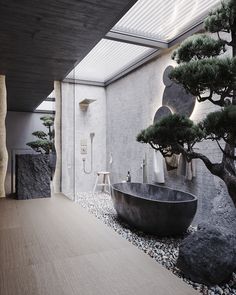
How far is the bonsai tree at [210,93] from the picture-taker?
69.0 inches

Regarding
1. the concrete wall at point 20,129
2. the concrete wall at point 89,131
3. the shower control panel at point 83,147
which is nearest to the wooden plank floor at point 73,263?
the concrete wall at point 89,131

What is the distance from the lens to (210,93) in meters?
1.92

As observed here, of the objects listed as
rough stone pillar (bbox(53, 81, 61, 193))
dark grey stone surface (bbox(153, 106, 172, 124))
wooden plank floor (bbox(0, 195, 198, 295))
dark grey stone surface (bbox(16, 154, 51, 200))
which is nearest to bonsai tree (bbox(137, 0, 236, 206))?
wooden plank floor (bbox(0, 195, 198, 295))

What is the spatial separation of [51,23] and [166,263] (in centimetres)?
281

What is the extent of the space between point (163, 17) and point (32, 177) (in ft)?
11.5

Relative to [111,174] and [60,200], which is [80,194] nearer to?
[111,174]

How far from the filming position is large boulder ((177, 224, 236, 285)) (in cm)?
213

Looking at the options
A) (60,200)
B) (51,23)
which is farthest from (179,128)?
(60,200)

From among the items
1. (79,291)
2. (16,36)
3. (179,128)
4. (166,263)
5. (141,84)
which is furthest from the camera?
(141,84)

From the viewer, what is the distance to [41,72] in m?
4.43

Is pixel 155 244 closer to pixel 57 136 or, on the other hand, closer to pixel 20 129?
pixel 57 136

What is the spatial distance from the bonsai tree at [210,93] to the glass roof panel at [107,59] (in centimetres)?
249

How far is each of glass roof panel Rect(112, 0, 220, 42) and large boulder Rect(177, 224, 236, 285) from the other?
286 cm

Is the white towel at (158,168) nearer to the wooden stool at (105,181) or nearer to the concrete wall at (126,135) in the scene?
the concrete wall at (126,135)
